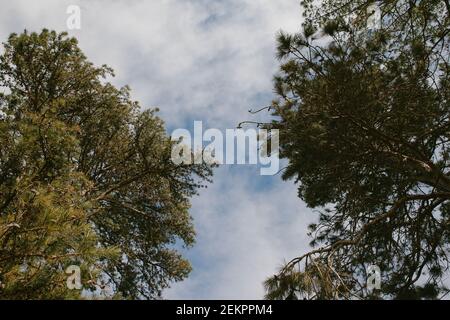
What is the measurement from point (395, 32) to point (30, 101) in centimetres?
883

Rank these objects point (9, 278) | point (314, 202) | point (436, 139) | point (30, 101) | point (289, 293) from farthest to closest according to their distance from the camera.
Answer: point (30, 101)
point (314, 202)
point (436, 139)
point (289, 293)
point (9, 278)

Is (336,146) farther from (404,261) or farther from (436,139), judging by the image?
(404,261)

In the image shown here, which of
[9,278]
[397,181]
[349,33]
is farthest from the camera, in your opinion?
[397,181]

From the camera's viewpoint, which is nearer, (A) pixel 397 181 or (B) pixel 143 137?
(A) pixel 397 181

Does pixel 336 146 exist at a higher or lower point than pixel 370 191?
higher

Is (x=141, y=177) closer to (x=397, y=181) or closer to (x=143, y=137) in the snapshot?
(x=143, y=137)

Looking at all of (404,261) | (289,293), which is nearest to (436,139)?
(404,261)

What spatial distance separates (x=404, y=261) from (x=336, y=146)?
2928 mm

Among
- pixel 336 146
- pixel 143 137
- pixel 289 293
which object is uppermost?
pixel 143 137

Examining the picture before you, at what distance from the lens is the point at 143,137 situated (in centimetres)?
1325

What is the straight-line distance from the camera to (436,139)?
9.48m

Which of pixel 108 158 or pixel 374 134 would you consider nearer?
pixel 374 134

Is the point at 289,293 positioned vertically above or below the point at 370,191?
below

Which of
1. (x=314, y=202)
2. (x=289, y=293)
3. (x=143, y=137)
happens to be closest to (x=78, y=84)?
(x=143, y=137)
